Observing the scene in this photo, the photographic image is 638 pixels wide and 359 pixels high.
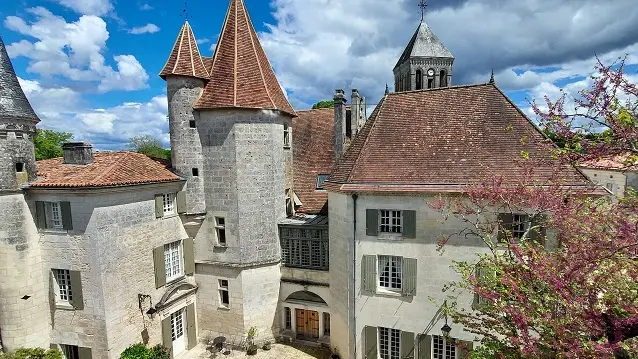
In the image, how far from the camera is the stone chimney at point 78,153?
13.8 metres

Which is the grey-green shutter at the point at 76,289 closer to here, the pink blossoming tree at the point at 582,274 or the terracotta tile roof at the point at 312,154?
the terracotta tile roof at the point at 312,154

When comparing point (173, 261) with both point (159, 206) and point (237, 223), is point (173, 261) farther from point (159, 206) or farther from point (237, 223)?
point (237, 223)

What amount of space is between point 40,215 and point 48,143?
34.3 m

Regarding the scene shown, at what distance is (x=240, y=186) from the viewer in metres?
15.4

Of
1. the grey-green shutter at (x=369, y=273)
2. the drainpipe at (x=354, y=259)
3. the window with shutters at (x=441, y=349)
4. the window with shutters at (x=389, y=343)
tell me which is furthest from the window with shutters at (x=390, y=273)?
the window with shutters at (x=441, y=349)

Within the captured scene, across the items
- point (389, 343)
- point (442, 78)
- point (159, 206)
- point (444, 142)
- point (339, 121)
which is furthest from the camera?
point (442, 78)

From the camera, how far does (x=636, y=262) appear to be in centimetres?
644

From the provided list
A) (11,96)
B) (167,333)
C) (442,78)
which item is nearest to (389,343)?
A: (167,333)

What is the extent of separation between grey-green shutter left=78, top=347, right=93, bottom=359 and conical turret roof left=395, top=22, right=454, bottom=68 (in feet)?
108

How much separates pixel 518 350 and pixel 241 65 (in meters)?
15.4

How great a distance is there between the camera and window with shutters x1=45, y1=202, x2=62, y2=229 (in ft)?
42.7

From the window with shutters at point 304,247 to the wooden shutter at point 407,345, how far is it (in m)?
4.61

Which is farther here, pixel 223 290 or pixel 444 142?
pixel 223 290

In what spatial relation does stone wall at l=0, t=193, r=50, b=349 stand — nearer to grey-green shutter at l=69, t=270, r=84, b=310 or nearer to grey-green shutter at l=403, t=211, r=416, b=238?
grey-green shutter at l=69, t=270, r=84, b=310
